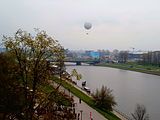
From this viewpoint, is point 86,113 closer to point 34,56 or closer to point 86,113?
point 86,113

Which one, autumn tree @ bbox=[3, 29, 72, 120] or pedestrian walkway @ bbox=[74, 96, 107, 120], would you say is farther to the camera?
pedestrian walkway @ bbox=[74, 96, 107, 120]

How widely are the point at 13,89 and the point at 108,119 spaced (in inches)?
368

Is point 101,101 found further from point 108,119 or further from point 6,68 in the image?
point 6,68

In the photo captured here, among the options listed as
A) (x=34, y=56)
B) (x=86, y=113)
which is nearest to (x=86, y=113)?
(x=86, y=113)

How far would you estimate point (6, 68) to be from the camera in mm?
5297

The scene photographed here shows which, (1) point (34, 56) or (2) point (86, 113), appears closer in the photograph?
(1) point (34, 56)

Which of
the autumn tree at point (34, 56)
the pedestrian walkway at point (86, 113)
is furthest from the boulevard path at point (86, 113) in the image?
the autumn tree at point (34, 56)

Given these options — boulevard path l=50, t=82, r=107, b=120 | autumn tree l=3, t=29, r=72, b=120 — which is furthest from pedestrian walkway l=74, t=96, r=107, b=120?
autumn tree l=3, t=29, r=72, b=120

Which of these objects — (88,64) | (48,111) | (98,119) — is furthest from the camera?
(88,64)

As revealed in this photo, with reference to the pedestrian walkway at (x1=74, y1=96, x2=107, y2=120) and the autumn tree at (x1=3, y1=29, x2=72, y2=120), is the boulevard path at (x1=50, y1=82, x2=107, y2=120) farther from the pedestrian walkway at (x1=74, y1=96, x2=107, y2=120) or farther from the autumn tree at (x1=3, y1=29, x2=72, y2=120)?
the autumn tree at (x1=3, y1=29, x2=72, y2=120)

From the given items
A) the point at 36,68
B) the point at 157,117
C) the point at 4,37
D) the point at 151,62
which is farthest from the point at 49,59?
the point at 151,62

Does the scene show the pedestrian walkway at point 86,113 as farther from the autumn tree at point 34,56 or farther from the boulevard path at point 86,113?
the autumn tree at point 34,56

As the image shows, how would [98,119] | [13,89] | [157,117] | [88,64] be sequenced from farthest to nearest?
1. [88,64]
2. [157,117]
3. [98,119]
4. [13,89]

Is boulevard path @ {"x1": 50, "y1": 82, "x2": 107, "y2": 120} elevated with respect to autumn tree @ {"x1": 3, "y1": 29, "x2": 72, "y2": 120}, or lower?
lower
